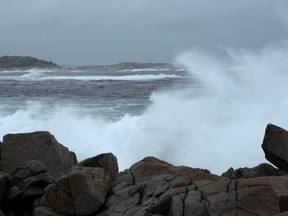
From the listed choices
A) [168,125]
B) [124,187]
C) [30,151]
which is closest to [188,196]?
[124,187]

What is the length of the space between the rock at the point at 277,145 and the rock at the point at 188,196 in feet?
3.08

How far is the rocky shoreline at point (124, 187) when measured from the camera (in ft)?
15.9

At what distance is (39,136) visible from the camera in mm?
7070

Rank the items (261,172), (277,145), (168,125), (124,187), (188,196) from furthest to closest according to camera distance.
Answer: (168,125) < (261,172) < (277,145) < (124,187) < (188,196)

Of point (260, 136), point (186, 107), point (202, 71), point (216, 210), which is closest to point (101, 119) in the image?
point (186, 107)

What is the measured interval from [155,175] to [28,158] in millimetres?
1966

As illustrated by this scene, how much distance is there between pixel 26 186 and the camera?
20.2 ft

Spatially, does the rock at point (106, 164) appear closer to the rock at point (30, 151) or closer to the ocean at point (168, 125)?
the rock at point (30, 151)

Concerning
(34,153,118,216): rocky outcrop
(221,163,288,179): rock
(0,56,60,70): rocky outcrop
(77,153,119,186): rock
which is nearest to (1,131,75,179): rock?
(77,153,119,186): rock

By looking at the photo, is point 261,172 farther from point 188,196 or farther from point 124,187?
point 188,196

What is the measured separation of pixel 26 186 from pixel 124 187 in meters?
1.18

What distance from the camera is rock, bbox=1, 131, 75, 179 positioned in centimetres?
702

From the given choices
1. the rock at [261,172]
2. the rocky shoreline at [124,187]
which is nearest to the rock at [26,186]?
the rocky shoreline at [124,187]

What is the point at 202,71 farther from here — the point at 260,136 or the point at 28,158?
the point at 28,158
